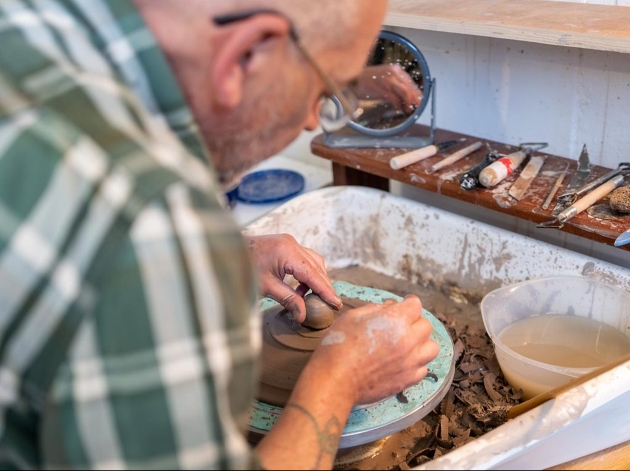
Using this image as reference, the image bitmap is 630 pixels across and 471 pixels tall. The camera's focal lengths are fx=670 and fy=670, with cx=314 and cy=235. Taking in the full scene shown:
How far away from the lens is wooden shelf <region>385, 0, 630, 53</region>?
1305mm

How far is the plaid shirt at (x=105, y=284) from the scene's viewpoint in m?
0.57

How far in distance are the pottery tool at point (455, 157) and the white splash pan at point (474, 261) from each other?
0.38 ft

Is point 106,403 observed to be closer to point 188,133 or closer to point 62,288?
point 62,288

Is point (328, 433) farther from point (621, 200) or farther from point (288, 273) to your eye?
point (621, 200)

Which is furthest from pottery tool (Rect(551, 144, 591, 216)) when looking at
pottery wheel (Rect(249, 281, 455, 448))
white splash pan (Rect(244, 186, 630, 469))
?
pottery wheel (Rect(249, 281, 455, 448))

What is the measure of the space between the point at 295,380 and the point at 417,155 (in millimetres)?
743

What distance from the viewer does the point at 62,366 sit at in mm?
584

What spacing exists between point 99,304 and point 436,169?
3.83ft

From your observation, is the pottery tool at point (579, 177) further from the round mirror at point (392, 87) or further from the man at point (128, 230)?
the man at point (128, 230)

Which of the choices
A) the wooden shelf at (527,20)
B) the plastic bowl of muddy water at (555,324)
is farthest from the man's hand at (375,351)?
the wooden shelf at (527,20)

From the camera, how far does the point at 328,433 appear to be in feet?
2.72

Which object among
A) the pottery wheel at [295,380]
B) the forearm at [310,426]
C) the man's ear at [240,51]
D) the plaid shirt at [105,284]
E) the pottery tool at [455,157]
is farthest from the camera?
the pottery tool at [455,157]

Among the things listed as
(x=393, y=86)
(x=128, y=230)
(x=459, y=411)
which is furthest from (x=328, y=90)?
(x=393, y=86)

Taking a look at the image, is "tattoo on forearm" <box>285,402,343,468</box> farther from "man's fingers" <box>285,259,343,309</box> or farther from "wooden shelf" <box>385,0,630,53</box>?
"wooden shelf" <box>385,0,630,53</box>
